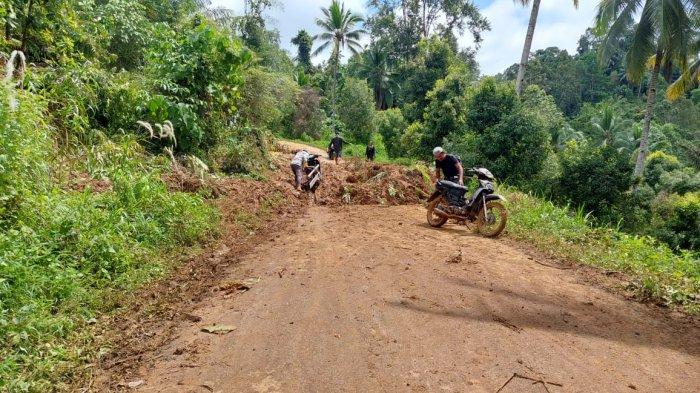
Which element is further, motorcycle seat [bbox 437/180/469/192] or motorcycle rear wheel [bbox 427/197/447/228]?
motorcycle rear wheel [bbox 427/197/447/228]

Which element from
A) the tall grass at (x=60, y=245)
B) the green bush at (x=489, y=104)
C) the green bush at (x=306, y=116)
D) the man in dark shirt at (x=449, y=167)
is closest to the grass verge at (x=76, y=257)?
the tall grass at (x=60, y=245)

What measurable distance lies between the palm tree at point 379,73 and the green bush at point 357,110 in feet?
24.5

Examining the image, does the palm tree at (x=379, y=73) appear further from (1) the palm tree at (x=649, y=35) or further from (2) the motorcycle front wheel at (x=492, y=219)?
(2) the motorcycle front wheel at (x=492, y=219)

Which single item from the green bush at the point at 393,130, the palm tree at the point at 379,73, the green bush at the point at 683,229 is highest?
the palm tree at the point at 379,73

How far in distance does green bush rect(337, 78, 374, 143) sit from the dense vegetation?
23.4ft

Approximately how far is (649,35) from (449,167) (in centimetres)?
→ 1539

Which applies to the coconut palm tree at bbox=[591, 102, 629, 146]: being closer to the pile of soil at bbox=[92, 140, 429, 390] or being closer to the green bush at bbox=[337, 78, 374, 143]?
the green bush at bbox=[337, 78, 374, 143]

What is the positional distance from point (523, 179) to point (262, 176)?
8.99 m

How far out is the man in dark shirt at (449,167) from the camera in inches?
346

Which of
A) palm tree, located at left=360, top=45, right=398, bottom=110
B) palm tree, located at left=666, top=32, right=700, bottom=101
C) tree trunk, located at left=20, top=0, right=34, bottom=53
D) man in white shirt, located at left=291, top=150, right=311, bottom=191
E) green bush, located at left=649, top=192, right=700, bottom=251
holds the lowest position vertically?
green bush, located at left=649, top=192, right=700, bottom=251

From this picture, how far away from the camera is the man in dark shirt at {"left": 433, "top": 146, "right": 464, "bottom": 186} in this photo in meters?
8.78

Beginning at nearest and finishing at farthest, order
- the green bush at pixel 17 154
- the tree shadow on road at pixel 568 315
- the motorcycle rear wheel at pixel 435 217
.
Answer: the tree shadow on road at pixel 568 315 → the green bush at pixel 17 154 → the motorcycle rear wheel at pixel 435 217

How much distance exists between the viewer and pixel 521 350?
137 inches

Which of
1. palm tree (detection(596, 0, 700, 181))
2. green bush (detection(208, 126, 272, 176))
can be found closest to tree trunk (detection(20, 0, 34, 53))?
green bush (detection(208, 126, 272, 176))
